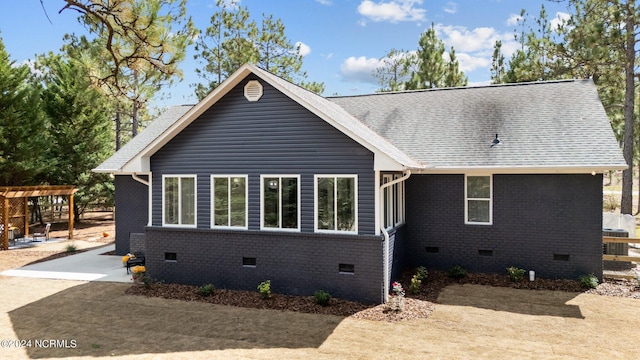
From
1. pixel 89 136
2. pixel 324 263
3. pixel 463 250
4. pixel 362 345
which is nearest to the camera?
pixel 362 345

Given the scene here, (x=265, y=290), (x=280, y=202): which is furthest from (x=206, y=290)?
(x=280, y=202)

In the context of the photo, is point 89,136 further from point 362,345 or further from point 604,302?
point 604,302

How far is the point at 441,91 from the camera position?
16.2 m

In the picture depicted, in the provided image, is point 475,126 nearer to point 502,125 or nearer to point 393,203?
point 502,125

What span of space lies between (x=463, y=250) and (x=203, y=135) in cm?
811

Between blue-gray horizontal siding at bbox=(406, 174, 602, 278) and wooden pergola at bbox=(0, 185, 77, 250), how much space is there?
53.6ft

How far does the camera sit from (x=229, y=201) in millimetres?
10625

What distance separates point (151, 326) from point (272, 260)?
3118 millimetres

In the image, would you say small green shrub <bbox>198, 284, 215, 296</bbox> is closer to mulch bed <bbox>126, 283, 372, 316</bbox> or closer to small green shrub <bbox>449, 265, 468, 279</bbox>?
mulch bed <bbox>126, 283, 372, 316</bbox>

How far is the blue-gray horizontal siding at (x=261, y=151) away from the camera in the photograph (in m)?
9.59

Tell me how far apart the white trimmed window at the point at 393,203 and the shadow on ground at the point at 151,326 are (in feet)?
10.0

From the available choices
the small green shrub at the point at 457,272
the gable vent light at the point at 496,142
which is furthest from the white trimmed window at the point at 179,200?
the gable vent light at the point at 496,142

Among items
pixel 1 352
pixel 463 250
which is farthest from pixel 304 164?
pixel 1 352

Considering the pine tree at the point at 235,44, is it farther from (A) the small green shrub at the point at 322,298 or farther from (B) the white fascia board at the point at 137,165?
(A) the small green shrub at the point at 322,298
